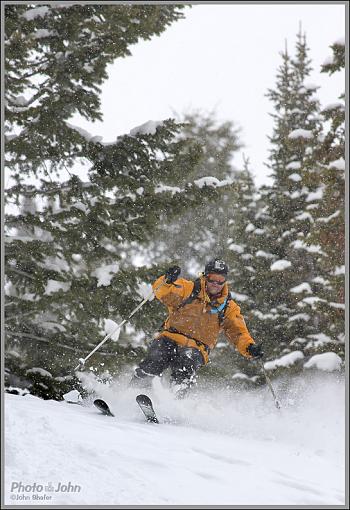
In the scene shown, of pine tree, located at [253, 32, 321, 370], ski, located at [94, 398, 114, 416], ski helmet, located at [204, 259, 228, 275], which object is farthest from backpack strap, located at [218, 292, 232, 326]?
pine tree, located at [253, 32, 321, 370]

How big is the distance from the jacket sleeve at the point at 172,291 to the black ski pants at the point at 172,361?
0.64 metres

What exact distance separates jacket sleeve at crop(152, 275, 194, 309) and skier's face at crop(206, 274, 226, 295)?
11.9 inches

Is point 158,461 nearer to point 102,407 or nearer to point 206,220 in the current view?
point 102,407

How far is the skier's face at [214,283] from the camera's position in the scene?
8.93m

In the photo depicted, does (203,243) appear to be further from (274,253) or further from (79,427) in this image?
(79,427)

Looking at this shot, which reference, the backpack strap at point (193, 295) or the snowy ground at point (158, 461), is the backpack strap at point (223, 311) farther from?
the snowy ground at point (158, 461)

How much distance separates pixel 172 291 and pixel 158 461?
155 inches

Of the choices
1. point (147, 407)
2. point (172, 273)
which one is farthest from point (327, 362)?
point (147, 407)

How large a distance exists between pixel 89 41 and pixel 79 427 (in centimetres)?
610

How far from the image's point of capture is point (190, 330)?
9.20 meters

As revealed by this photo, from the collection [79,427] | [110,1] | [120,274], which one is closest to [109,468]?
[79,427]

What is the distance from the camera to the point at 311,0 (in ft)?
20.5

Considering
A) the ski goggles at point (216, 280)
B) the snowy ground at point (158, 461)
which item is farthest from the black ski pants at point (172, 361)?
the ski goggles at point (216, 280)

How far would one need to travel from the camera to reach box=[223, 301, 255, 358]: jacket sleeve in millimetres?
9205
